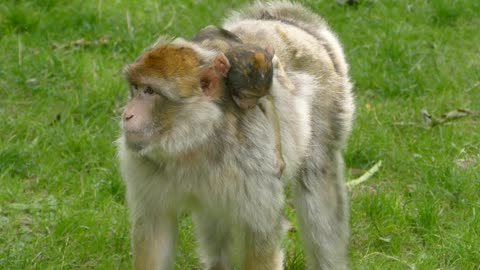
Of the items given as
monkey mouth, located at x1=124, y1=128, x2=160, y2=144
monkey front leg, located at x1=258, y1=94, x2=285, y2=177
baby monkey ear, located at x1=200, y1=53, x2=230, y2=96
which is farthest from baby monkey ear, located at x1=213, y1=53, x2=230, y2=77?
monkey mouth, located at x1=124, y1=128, x2=160, y2=144

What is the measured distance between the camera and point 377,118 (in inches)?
288

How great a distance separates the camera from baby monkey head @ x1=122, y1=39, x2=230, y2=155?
430cm

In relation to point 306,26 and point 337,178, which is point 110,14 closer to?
point 306,26

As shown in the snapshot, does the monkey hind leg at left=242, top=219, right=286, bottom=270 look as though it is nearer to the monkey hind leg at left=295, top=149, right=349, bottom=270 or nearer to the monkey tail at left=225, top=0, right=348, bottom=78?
the monkey hind leg at left=295, top=149, right=349, bottom=270

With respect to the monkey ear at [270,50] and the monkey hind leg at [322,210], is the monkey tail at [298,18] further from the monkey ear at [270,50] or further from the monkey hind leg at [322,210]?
the monkey ear at [270,50]

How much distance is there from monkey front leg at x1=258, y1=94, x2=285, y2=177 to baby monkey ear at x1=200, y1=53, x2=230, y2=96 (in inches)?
12.0

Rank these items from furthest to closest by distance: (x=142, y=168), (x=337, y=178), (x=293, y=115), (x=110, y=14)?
(x=110, y=14) → (x=337, y=178) → (x=293, y=115) → (x=142, y=168)

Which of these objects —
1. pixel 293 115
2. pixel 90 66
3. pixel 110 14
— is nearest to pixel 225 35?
pixel 293 115

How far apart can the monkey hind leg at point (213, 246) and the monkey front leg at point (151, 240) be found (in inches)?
22.3

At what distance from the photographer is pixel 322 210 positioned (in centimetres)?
542

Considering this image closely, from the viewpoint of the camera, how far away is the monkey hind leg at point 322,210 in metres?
5.34

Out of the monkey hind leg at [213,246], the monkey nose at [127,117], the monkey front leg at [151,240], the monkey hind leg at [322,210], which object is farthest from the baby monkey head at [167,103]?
the monkey hind leg at [213,246]

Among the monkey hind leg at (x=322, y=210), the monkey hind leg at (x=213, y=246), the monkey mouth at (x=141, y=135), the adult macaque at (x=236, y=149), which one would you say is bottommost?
the monkey hind leg at (x=213, y=246)

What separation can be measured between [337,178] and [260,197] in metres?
0.97
